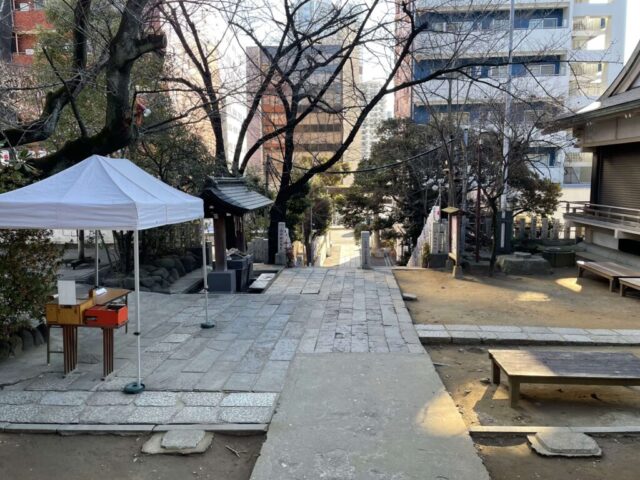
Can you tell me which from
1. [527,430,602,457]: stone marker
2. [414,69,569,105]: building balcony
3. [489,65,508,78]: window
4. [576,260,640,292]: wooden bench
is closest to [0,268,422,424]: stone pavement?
[527,430,602,457]: stone marker

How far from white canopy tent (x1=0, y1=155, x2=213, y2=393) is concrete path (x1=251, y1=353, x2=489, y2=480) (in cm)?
189

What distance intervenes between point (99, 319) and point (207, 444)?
2254mm

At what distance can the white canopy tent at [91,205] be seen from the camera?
17.1 feet

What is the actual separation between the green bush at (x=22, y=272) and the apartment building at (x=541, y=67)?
1010 cm

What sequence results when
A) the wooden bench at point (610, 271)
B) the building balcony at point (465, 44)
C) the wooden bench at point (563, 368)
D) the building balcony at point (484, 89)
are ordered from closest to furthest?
the wooden bench at point (563, 368) < the wooden bench at point (610, 271) < the building balcony at point (465, 44) < the building balcony at point (484, 89)

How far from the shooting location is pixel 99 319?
5633 millimetres

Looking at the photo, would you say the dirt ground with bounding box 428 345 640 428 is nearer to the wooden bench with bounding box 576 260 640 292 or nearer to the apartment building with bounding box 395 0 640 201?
the wooden bench with bounding box 576 260 640 292

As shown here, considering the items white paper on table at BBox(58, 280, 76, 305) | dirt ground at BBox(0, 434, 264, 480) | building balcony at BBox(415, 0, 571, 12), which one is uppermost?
building balcony at BBox(415, 0, 571, 12)

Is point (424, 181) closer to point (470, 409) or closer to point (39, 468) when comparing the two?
point (470, 409)

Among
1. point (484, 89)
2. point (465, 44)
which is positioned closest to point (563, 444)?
point (465, 44)

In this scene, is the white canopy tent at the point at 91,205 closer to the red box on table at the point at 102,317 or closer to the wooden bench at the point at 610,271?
the red box on table at the point at 102,317

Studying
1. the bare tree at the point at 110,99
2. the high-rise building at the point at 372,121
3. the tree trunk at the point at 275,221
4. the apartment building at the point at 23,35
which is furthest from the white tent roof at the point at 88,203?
the high-rise building at the point at 372,121

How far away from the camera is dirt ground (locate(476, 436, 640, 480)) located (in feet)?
12.6

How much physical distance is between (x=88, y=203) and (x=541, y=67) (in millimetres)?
30266
